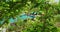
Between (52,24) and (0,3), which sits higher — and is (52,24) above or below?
below

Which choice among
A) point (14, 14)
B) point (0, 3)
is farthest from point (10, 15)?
point (0, 3)

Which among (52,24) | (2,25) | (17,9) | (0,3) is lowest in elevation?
(2,25)

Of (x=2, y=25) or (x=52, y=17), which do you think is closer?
(x=52, y=17)

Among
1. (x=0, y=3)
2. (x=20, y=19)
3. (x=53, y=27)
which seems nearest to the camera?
(x=53, y=27)

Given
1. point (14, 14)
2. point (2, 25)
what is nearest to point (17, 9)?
point (14, 14)

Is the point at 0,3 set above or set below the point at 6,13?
above

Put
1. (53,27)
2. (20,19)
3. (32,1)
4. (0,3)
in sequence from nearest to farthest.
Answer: (53,27)
(0,3)
(32,1)
(20,19)

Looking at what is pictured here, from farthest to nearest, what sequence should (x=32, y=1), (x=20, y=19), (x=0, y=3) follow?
1. (x=20, y=19)
2. (x=32, y=1)
3. (x=0, y=3)

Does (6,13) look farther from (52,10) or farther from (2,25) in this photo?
(52,10)

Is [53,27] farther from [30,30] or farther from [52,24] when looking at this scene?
[30,30]
